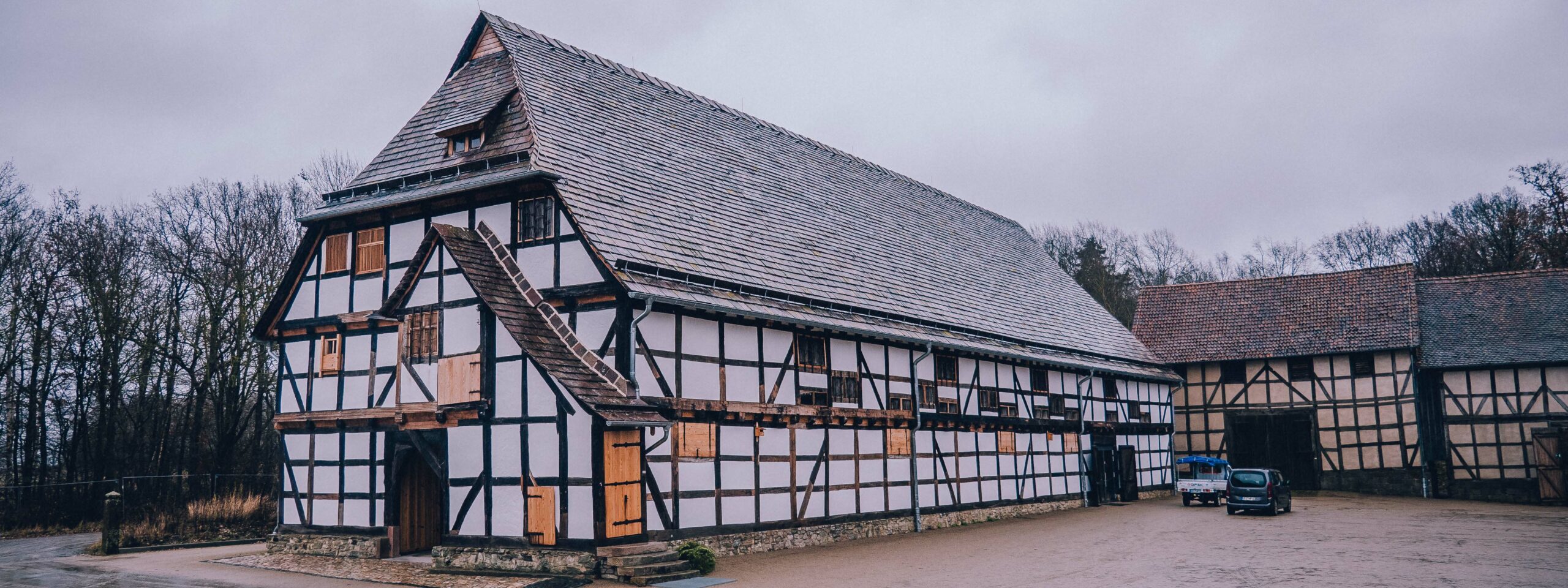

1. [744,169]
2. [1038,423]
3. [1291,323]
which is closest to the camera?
[744,169]

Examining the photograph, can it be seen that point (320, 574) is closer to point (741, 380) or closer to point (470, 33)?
point (741, 380)

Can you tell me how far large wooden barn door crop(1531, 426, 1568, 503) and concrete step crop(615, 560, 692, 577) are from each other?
31346mm

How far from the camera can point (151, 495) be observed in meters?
32.8

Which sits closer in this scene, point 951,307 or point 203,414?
point 951,307

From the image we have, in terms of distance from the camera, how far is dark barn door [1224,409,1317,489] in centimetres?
3941

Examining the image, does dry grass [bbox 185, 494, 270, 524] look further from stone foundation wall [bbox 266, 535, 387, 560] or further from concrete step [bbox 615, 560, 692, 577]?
concrete step [bbox 615, 560, 692, 577]

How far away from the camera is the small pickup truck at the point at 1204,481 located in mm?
32188

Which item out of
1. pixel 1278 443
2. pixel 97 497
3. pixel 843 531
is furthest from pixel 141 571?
pixel 1278 443

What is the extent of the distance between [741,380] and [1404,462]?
28.5 metres

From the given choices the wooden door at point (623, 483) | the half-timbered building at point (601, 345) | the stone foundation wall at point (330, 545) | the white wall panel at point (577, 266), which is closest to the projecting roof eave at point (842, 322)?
the half-timbered building at point (601, 345)

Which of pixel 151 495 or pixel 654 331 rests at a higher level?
pixel 654 331

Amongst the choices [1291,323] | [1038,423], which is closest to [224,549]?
[1038,423]

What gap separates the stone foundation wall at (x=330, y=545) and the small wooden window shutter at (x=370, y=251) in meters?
5.03

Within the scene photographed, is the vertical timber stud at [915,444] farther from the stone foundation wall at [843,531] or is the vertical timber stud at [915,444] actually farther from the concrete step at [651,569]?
the concrete step at [651,569]
